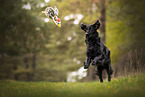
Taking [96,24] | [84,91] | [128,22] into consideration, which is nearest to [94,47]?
[96,24]

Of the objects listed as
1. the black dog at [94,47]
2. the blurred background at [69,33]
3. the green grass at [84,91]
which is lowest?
the green grass at [84,91]

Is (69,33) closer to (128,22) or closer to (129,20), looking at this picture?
(128,22)

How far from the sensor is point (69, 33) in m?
19.3

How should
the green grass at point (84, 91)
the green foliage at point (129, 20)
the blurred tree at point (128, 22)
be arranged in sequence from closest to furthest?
the green grass at point (84, 91)
the blurred tree at point (128, 22)
the green foliage at point (129, 20)

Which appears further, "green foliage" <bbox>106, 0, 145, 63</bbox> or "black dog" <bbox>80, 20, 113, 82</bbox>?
"green foliage" <bbox>106, 0, 145, 63</bbox>

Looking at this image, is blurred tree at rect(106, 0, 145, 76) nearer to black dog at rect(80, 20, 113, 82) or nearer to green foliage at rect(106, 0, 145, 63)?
green foliage at rect(106, 0, 145, 63)

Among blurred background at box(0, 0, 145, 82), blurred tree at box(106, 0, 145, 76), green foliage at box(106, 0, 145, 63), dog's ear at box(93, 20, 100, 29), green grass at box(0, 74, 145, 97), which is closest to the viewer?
green grass at box(0, 74, 145, 97)

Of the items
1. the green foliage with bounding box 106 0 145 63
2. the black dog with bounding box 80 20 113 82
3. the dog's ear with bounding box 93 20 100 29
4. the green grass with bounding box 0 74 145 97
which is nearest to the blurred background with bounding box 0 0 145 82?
the green foliage with bounding box 106 0 145 63

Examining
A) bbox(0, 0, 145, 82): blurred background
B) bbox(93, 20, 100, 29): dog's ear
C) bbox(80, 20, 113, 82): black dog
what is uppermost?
bbox(0, 0, 145, 82): blurred background

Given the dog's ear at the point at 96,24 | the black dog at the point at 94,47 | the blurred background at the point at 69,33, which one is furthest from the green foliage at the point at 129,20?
the dog's ear at the point at 96,24

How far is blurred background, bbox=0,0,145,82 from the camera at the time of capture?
12.5m

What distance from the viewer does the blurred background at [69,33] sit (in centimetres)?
1254

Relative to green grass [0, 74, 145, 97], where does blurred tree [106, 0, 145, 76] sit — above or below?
above

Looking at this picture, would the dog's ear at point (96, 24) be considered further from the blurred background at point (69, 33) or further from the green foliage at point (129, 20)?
the green foliage at point (129, 20)
